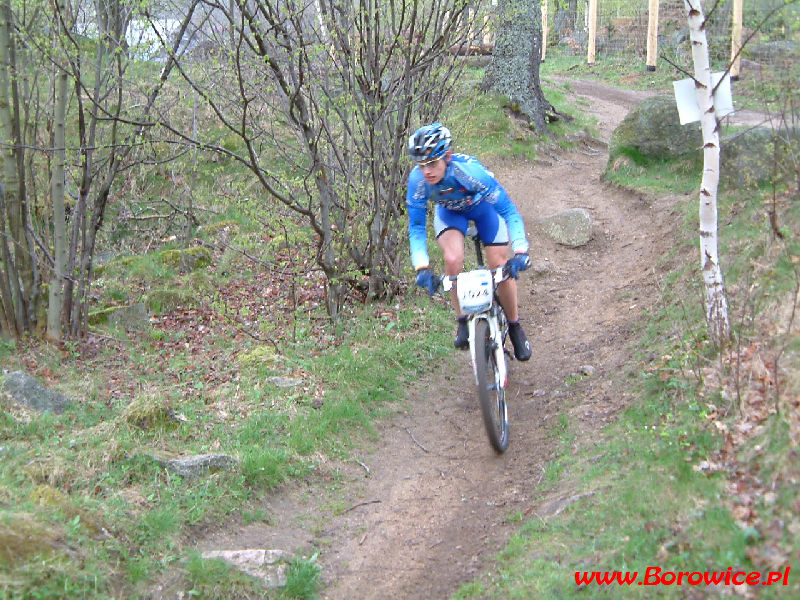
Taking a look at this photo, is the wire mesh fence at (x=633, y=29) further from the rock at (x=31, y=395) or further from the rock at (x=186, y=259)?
the rock at (x=31, y=395)

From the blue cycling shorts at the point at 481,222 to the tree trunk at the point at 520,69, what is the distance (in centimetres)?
841

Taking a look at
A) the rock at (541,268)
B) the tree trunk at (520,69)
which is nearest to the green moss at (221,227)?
the tree trunk at (520,69)

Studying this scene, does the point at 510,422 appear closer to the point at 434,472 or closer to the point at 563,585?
the point at 434,472

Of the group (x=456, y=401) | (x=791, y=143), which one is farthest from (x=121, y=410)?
(x=791, y=143)

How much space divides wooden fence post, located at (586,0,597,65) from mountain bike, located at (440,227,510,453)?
1879 centimetres

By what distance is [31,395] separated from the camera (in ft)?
19.2

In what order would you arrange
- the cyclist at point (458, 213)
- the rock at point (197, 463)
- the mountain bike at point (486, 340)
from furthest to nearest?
1. the cyclist at point (458, 213)
2. the mountain bike at point (486, 340)
3. the rock at point (197, 463)

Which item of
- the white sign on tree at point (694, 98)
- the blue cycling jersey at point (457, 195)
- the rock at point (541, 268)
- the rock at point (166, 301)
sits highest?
the white sign on tree at point (694, 98)

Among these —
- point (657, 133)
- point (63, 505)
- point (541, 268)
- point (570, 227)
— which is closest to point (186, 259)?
point (541, 268)

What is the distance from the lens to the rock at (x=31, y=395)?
5.78 meters

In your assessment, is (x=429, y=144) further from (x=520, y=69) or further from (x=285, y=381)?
(x=520, y=69)

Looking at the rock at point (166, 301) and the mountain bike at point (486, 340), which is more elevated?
the mountain bike at point (486, 340)

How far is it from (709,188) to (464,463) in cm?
253

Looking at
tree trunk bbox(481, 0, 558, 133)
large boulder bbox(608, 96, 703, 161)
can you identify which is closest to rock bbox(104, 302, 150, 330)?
large boulder bbox(608, 96, 703, 161)
